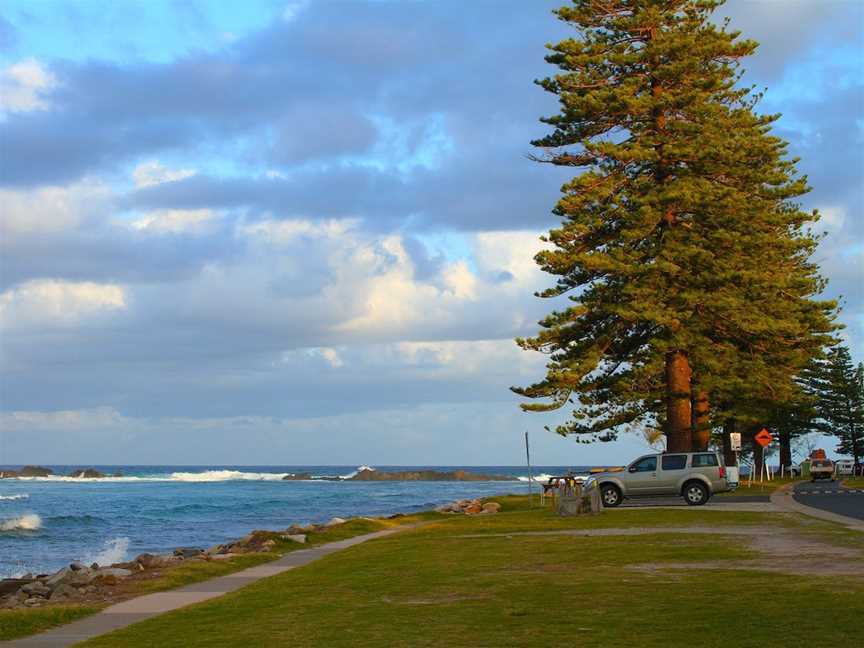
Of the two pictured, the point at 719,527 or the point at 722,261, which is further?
the point at 722,261

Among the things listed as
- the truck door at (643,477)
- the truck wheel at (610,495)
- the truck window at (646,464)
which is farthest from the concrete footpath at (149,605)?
the truck window at (646,464)

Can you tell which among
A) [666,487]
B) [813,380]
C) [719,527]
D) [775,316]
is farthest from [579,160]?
[813,380]

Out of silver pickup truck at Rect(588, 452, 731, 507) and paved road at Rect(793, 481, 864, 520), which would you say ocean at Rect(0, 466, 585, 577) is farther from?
paved road at Rect(793, 481, 864, 520)

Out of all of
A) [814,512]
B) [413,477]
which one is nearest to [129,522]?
[814,512]

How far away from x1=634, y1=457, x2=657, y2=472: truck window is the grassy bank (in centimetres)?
901

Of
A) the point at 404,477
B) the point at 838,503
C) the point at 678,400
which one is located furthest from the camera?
the point at 404,477

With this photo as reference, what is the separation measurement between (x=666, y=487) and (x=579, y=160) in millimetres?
15952

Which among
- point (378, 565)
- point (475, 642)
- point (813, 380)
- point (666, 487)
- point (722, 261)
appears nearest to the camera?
point (475, 642)

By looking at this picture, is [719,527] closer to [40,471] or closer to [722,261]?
[722,261]

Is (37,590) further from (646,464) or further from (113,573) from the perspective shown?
(646,464)

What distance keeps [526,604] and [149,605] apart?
Answer: 6.03 meters

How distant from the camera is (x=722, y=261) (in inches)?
1763

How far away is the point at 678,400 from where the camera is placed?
44.7m

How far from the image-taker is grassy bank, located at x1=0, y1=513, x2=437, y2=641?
14.4 metres
